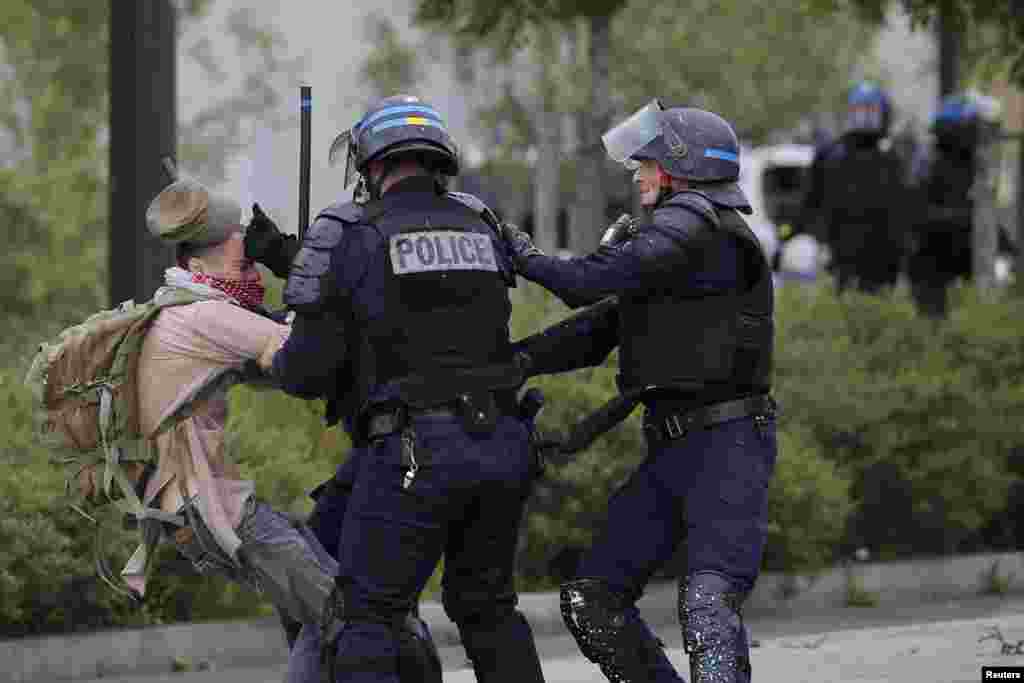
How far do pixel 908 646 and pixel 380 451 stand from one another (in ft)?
11.6

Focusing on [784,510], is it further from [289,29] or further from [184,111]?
[289,29]

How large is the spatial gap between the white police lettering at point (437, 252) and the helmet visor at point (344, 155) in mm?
628

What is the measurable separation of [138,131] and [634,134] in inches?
161

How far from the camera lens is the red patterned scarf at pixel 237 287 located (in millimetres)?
6855

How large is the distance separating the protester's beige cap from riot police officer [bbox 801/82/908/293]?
9.63 m

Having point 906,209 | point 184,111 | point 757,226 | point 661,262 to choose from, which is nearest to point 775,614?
point 661,262

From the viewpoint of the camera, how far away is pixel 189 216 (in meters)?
6.81

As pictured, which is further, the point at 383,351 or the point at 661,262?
the point at 661,262

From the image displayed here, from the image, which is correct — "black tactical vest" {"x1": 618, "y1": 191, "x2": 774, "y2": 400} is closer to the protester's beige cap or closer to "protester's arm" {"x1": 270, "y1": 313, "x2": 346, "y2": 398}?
"protester's arm" {"x1": 270, "y1": 313, "x2": 346, "y2": 398}

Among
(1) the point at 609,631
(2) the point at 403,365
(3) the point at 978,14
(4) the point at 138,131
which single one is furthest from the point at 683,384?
(3) the point at 978,14

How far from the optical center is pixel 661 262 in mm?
6652

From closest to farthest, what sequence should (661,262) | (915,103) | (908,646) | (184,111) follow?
1. (661,262)
2. (908,646)
3. (184,111)
4. (915,103)

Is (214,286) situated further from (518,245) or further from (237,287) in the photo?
(518,245)

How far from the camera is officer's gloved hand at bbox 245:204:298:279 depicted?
6.62m
